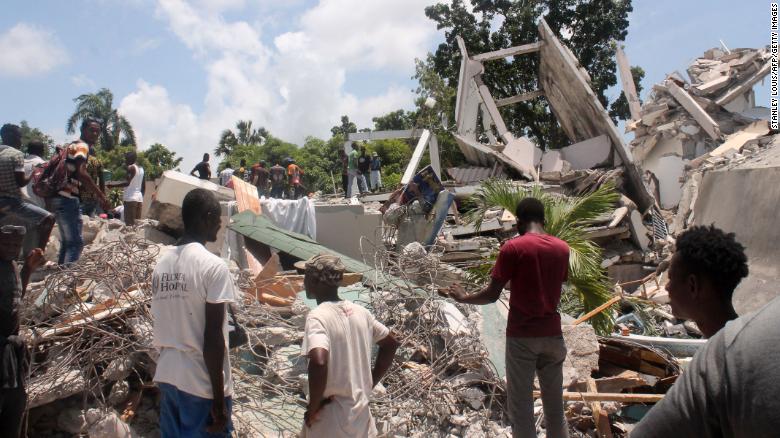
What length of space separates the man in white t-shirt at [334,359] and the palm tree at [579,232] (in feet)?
12.2

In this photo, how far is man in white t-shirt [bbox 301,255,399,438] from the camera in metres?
2.53

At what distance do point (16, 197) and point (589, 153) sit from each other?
416 inches

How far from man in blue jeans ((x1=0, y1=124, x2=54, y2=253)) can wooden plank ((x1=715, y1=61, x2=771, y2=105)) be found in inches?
553

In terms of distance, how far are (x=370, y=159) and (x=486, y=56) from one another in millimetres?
3320

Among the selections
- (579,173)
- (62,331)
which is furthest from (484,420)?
(579,173)

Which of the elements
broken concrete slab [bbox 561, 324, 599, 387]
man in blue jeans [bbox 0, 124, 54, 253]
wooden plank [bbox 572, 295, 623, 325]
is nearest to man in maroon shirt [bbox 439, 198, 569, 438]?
broken concrete slab [bbox 561, 324, 599, 387]

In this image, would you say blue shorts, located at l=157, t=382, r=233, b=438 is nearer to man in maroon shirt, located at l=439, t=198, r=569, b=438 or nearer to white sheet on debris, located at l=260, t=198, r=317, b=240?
man in maroon shirt, located at l=439, t=198, r=569, b=438

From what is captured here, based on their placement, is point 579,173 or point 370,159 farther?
point 370,159

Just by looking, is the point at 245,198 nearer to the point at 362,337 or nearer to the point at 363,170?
the point at 363,170

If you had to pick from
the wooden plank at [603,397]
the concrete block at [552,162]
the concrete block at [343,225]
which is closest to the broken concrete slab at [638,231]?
the concrete block at [552,162]

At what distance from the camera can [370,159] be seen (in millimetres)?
14047

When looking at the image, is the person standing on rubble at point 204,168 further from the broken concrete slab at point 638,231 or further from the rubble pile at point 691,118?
the rubble pile at point 691,118

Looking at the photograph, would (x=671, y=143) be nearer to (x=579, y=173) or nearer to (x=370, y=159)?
(x=579, y=173)

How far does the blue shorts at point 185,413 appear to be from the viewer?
264 centimetres
